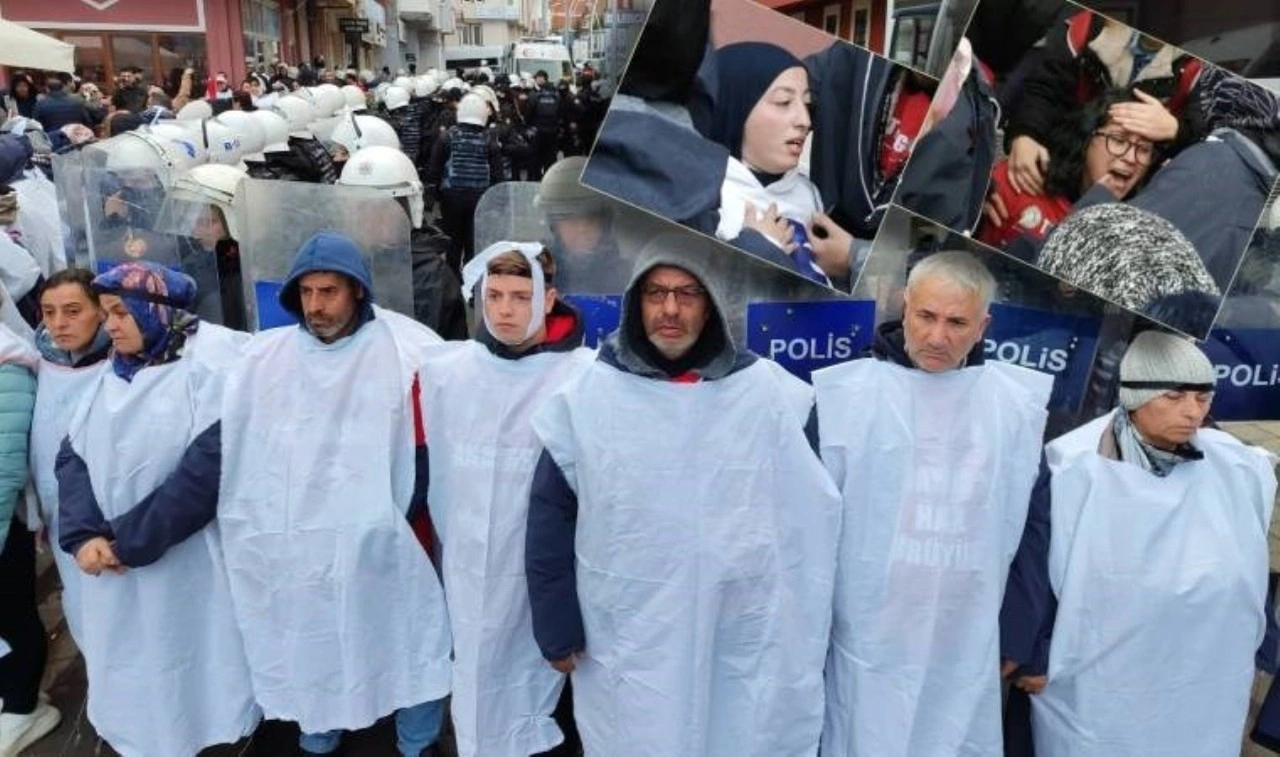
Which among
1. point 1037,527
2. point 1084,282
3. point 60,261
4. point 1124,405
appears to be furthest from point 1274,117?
point 60,261

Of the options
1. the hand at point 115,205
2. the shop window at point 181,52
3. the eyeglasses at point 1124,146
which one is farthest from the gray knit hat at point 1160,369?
the shop window at point 181,52

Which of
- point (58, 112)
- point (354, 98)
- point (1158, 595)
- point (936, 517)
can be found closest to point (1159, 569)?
point (1158, 595)

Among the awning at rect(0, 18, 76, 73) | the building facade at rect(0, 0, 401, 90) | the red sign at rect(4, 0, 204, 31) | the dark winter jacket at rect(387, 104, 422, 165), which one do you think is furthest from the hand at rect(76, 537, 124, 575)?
the red sign at rect(4, 0, 204, 31)

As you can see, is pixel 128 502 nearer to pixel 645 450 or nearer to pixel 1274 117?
pixel 645 450

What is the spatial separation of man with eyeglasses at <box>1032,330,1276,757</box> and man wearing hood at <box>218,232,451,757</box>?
1.66 metres

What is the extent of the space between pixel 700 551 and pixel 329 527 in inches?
40.1

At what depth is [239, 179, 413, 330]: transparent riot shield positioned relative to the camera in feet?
10.7

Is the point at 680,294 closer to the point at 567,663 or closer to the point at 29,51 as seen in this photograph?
the point at 567,663

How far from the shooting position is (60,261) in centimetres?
521

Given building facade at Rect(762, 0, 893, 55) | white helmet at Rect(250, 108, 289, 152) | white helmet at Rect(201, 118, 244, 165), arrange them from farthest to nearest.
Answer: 1. white helmet at Rect(250, 108, 289, 152)
2. white helmet at Rect(201, 118, 244, 165)
3. building facade at Rect(762, 0, 893, 55)

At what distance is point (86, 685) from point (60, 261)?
8.56 ft

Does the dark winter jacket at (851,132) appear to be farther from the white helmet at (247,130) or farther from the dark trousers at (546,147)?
the dark trousers at (546,147)

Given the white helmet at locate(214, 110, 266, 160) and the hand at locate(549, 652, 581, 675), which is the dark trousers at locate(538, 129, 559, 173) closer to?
the white helmet at locate(214, 110, 266, 160)

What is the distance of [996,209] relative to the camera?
7.89ft
